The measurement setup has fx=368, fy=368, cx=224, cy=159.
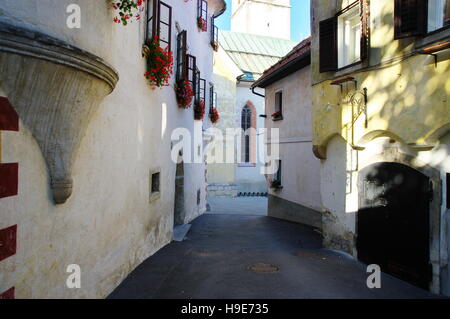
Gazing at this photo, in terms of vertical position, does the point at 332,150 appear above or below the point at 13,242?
above

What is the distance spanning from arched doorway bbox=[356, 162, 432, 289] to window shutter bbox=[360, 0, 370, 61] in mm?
2242

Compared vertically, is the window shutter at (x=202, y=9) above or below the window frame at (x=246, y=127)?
above

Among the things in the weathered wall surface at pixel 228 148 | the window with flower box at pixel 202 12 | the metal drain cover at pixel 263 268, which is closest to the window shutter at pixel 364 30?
the metal drain cover at pixel 263 268

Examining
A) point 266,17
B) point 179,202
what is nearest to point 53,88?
point 179,202

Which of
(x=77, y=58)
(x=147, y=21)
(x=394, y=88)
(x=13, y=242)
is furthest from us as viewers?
(x=147, y=21)

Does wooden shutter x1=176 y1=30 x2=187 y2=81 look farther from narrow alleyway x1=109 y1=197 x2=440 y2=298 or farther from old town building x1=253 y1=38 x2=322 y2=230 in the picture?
narrow alleyway x1=109 y1=197 x2=440 y2=298

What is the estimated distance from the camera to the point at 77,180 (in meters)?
4.52

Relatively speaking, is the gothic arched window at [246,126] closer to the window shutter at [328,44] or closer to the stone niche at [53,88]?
the window shutter at [328,44]

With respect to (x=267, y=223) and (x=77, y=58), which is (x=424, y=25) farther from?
(x=267, y=223)

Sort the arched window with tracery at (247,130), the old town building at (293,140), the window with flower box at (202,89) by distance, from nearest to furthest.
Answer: the old town building at (293,140) → the window with flower box at (202,89) → the arched window with tracery at (247,130)

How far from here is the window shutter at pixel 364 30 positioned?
7.35 metres

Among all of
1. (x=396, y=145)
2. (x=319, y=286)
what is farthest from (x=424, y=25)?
(x=319, y=286)

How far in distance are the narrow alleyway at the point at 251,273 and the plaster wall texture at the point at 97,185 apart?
50 cm

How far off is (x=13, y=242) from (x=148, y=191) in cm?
459
